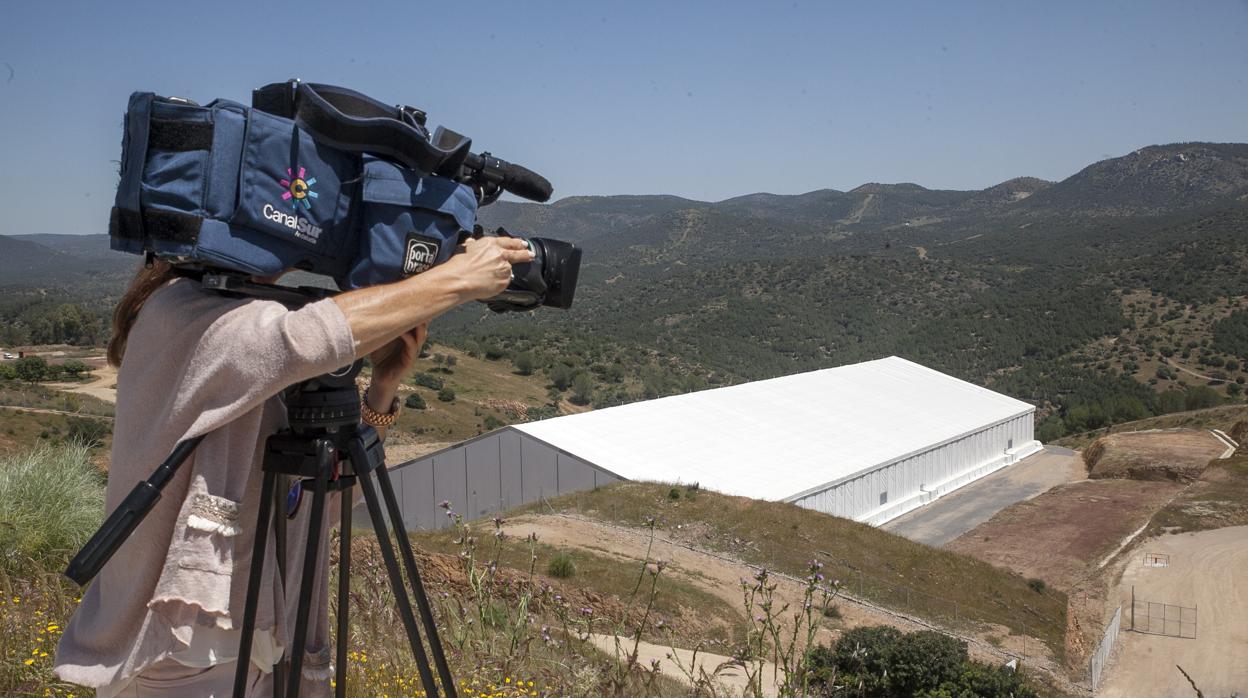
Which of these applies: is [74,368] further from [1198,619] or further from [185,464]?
[185,464]

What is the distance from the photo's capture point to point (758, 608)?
1066cm

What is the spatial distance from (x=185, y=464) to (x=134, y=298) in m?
0.37

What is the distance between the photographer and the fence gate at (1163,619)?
15.0 metres

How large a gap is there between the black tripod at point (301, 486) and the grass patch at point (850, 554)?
42.7 ft

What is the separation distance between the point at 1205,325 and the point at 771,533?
45.3m

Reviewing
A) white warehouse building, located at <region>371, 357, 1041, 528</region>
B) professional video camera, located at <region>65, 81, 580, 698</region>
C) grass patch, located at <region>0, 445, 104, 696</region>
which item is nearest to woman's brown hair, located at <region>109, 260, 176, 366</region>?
professional video camera, located at <region>65, 81, 580, 698</region>

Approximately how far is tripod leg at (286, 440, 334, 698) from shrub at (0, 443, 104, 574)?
3268 millimetres

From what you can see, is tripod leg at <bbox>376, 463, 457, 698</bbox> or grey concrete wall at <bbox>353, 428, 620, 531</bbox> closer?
tripod leg at <bbox>376, 463, 457, 698</bbox>

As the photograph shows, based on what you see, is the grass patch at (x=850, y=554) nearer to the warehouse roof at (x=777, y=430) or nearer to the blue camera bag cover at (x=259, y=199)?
the warehouse roof at (x=777, y=430)

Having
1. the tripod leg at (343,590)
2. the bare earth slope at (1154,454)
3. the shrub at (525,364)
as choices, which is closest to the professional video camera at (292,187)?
the tripod leg at (343,590)

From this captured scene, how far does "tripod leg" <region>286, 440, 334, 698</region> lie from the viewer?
1.72 m

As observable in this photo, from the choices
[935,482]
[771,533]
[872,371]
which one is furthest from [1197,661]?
[872,371]

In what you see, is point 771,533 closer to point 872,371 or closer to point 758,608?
Answer: point 758,608

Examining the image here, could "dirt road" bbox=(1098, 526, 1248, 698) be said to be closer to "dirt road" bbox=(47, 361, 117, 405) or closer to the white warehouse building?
the white warehouse building
